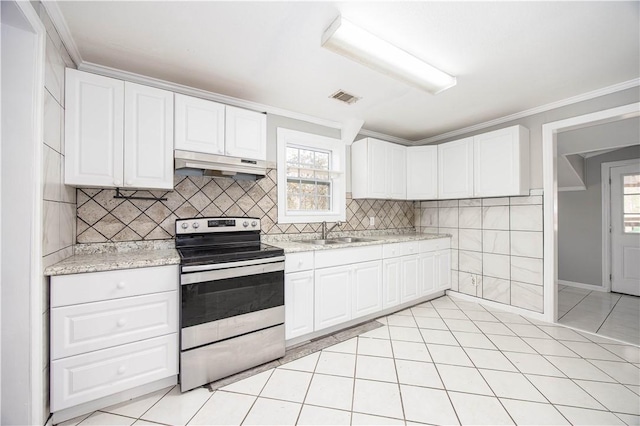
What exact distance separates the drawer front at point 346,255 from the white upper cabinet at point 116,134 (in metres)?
1.40

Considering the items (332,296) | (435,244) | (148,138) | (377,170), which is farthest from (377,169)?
(148,138)

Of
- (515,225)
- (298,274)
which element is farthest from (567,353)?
(298,274)

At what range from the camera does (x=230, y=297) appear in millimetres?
1881

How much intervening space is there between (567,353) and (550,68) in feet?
7.76

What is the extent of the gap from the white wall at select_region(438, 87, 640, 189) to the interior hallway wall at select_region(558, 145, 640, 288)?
2.23 meters

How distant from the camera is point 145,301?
166 cm

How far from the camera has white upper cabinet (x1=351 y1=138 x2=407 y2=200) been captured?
11.0 ft

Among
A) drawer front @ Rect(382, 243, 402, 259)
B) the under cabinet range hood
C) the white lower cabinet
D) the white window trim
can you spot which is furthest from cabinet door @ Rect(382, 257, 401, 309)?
the white lower cabinet

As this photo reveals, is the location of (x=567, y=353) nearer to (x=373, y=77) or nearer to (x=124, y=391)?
(x=373, y=77)

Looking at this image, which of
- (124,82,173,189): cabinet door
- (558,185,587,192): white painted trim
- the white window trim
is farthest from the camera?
(558,185,587,192): white painted trim

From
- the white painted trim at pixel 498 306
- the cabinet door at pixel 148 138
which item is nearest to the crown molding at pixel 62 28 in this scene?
the cabinet door at pixel 148 138

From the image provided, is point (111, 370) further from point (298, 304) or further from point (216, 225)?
point (298, 304)

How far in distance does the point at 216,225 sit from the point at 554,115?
3702 mm

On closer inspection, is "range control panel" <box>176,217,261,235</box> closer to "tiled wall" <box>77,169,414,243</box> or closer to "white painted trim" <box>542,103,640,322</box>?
"tiled wall" <box>77,169,414,243</box>
